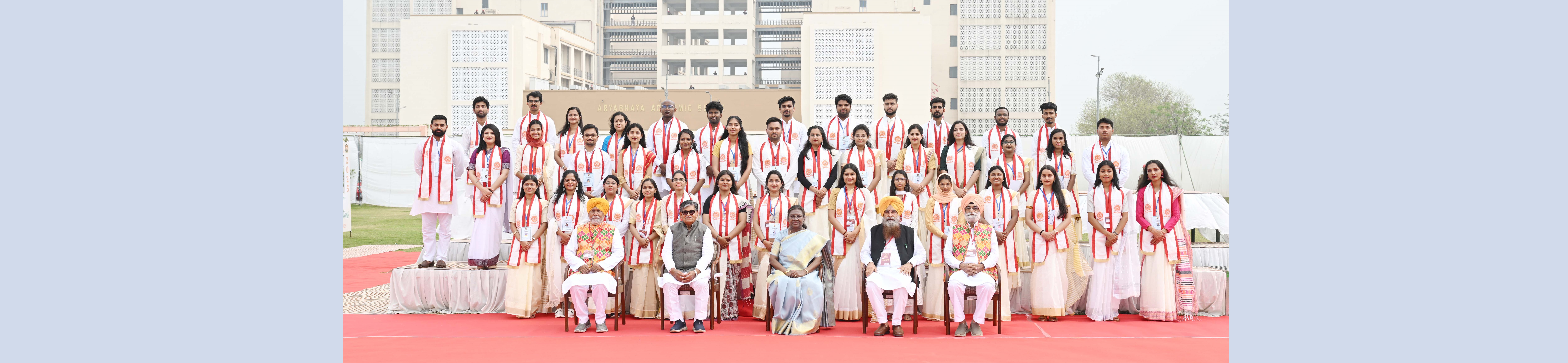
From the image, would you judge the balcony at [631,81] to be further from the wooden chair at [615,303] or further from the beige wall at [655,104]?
the wooden chair at [615,303]

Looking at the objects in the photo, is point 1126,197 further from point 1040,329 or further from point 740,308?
point 740,308

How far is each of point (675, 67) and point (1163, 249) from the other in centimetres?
4640

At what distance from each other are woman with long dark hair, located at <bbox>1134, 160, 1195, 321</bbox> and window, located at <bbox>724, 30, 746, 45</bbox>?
45.8 meters

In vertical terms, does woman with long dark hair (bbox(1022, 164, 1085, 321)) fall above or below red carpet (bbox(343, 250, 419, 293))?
above

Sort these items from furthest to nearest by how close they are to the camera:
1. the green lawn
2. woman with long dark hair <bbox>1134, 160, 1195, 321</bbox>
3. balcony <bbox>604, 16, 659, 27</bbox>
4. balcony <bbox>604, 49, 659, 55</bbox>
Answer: balcony <bbox>604, 49, 659, 55</bbox>, balcony <bbox>604, 16, 659, 27</bbox>, the green lawn, woman with long dark hair <bbox>1134, 160, 1195, 321</bbox>

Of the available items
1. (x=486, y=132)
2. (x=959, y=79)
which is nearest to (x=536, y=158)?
(x=486, y=132)

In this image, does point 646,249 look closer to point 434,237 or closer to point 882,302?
point 882,302

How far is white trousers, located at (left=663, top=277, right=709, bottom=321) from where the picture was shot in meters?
5.98

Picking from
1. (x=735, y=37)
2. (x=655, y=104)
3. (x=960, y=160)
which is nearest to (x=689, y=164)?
(x=960, y=160)

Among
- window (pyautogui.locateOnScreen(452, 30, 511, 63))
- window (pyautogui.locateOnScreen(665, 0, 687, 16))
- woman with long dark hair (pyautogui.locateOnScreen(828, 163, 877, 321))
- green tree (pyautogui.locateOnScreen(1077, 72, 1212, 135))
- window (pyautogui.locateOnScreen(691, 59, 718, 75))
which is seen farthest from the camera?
window (pyautogui.locateOnScreen(665, 0, 687, 16))

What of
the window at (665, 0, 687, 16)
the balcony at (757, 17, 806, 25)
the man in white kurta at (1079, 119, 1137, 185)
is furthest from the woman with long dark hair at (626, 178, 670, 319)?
the window at (665, 0, 687, 16)

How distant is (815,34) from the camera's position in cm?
4038

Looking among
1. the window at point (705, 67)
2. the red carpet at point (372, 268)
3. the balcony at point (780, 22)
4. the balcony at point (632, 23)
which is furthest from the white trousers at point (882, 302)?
the balcony at point (632, 23)

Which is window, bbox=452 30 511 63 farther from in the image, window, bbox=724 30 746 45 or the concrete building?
window, bbox=724 30 746 45
